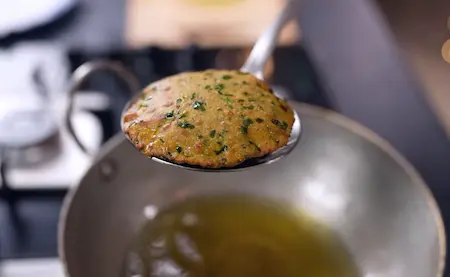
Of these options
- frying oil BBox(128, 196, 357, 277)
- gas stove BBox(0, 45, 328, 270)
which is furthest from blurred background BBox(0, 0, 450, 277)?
frying oil BBox(128, 196, 357, 277)

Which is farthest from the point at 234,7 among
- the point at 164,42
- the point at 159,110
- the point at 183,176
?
the point at 159,110

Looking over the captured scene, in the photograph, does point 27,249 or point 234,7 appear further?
point 234,7

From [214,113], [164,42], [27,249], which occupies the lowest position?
[27,249]

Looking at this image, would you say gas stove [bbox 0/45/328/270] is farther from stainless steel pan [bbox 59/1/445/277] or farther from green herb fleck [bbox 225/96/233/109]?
green herb fleck [bbox 225/96/233/109]

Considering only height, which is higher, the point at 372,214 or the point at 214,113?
the point at 214,113

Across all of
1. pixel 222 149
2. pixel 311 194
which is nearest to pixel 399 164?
pixel 311 194

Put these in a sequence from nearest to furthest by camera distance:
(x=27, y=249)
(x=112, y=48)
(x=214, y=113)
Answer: (x=214, y=113) → (x=27, y=249) → (x=112, y=48)

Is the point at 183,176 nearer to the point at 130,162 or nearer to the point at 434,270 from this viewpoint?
the point at 130,162

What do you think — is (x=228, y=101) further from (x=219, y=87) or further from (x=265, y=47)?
(x=265, y=47)
